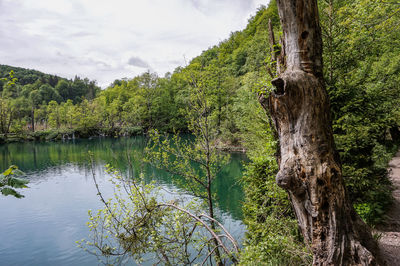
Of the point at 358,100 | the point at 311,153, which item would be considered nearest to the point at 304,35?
the point at 311,153

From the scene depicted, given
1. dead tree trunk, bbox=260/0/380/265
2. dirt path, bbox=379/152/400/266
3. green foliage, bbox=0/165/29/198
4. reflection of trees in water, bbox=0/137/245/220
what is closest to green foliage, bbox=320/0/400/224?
dirt path, bbox=379/152/400/266

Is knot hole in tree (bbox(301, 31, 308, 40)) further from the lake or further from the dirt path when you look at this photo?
the dirt path

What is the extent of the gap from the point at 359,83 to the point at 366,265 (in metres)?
4.71

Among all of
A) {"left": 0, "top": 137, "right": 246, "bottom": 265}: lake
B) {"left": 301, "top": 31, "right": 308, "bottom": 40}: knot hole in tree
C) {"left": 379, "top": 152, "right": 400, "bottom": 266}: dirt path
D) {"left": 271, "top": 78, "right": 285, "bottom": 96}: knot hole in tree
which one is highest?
{"left": 301, "top": 31, "right": 308, "bottom": 40}: knot hole in tree

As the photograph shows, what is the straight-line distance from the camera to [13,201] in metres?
15.8

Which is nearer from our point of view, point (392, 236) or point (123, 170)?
point (392, 236)

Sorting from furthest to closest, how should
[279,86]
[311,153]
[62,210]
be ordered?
[62,210] < [279,86] < [311,153]

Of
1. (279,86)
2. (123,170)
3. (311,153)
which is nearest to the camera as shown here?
(311,153)

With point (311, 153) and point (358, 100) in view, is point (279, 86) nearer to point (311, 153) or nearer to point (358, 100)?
point (311, 153)

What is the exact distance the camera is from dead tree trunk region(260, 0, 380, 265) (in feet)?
8.64

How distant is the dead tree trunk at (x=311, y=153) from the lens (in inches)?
104

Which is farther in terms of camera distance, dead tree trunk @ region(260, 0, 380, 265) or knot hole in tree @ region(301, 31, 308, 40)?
knot hole in tree @ region(301, 31, 308, 40)

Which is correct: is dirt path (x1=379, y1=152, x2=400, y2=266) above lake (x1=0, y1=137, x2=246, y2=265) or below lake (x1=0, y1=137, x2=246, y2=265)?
above

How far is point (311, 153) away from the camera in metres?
2.75
